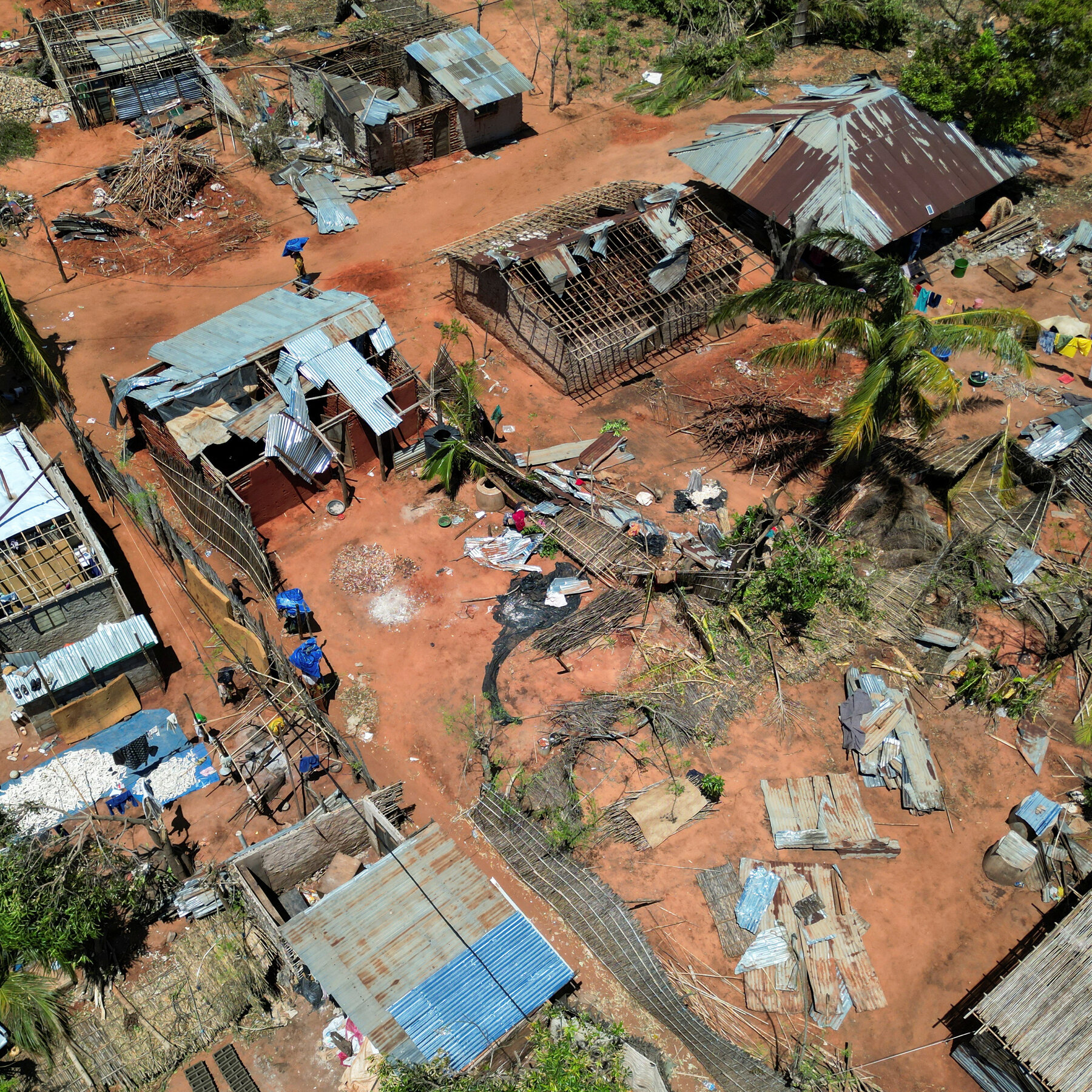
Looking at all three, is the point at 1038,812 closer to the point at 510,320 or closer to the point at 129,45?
the point at 510,320

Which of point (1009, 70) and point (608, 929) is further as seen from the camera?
point (1009, 70)

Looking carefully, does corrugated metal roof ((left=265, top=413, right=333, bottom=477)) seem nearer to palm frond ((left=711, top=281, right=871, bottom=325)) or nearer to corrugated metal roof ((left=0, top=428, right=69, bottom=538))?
corrugated metal roof ((left=0, top=428, right=69, bottom=538))

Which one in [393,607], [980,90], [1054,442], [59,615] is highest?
[980,90]

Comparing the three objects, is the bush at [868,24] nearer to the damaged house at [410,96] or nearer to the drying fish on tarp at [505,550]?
the damaged house at [410,96]

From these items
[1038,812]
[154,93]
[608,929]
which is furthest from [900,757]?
[154,93]

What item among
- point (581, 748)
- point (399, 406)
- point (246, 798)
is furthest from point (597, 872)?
point (399, 406)

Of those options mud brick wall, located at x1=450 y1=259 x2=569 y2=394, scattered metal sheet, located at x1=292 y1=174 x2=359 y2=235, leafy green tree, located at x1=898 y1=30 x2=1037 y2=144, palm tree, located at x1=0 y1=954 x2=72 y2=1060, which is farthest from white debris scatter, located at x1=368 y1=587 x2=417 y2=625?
leafy green tree, located at x1=898 y1=30 x2=1037 y2=144

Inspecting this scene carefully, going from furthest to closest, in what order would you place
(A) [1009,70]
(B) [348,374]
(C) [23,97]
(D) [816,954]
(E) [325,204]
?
(C) [23,97] < (E) [325,204] < (A) [1009,70] < (B) [348,374] < (D) [816,954]
